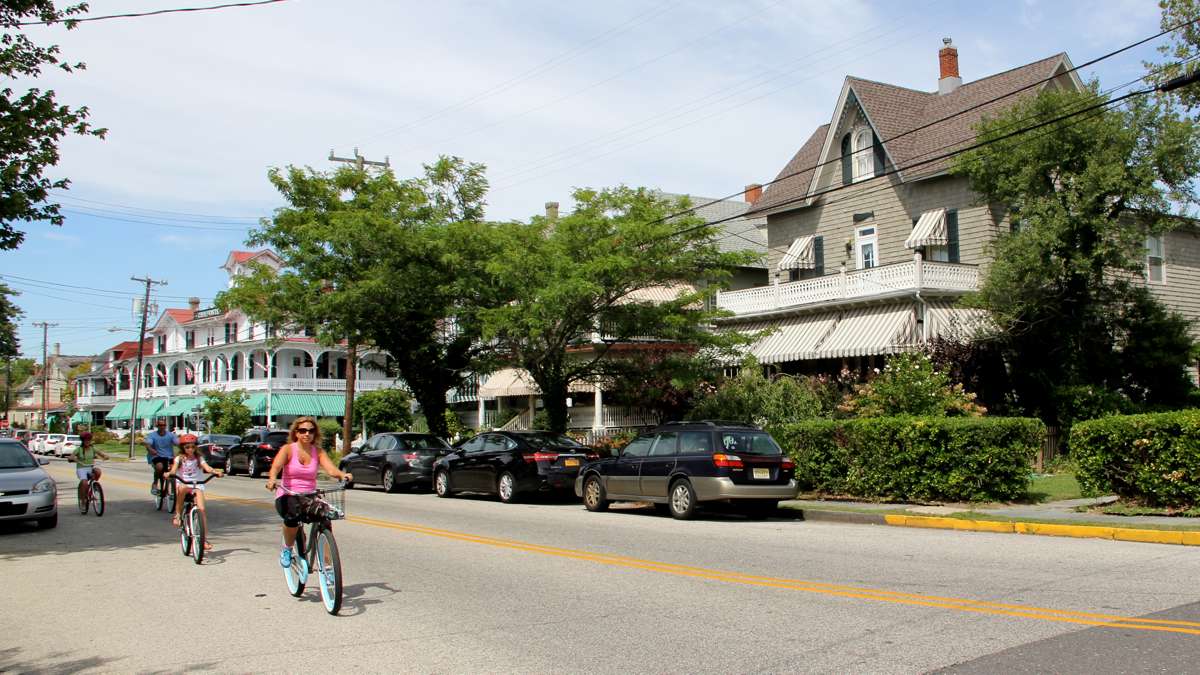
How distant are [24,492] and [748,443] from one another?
1141 centimetres

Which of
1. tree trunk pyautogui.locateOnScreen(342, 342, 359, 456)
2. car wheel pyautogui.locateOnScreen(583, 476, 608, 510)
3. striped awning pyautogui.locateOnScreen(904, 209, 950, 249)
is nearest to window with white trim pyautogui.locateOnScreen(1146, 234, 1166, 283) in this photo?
striped awning pyautogui.locateOnScreen(904, 209, 950, 249)

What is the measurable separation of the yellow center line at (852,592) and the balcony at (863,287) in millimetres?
15839

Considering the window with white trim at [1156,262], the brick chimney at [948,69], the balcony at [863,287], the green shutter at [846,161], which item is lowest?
the balcony at [863,287]

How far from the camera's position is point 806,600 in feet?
27.7

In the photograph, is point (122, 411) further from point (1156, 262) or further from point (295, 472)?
point (295, 472)

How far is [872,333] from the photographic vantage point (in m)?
25.9

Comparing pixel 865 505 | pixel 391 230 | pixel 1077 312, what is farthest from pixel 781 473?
pixel 391 230

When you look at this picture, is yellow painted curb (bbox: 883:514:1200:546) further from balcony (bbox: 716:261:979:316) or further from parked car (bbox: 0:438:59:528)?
parked car (bbox: 0:438:59:528)

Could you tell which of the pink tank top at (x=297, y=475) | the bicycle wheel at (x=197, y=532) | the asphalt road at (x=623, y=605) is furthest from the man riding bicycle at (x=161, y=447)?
the pink tank top at (x=297, y=475)

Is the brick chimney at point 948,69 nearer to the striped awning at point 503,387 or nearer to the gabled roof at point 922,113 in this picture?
the gabled roof at point 922,113

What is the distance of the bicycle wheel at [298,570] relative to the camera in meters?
8.91

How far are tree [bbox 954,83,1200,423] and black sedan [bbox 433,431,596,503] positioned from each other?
37.0ft

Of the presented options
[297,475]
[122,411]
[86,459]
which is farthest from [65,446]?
[297,475]

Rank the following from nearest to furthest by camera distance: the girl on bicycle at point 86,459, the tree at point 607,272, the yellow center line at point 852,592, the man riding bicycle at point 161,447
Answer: the yellow center line at point 852,592, the man riding bicycle at point 161,447, the girl on bicycle at point 86,459, the tree at point 607,272
